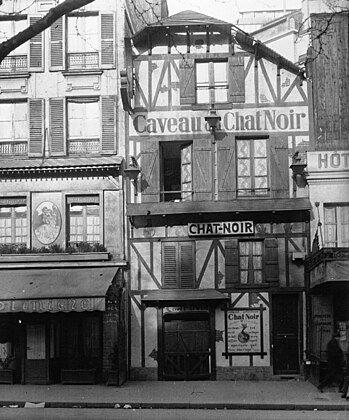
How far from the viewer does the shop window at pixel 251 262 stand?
21.2 meters

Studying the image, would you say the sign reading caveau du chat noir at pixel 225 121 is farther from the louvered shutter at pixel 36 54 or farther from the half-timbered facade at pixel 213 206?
the louvered shutter at pixel 36 54

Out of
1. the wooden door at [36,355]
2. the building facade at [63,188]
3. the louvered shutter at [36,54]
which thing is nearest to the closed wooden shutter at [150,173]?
the building facade at [63,188]

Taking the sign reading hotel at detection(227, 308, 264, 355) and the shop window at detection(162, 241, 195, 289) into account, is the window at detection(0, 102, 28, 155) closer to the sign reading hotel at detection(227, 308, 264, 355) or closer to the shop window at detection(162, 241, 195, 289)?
the shop window at detection(162, 241, 195, 289)

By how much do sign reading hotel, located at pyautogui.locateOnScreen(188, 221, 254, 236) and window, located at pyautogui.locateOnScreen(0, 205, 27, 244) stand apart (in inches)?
200

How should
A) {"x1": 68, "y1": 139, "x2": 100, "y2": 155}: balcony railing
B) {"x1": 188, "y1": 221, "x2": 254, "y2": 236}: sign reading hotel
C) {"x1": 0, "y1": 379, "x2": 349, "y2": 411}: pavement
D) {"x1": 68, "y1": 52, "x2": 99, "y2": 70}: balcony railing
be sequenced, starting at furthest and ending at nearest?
{"x1": 68, "y1": 52, "x2": 99, "y2": 70}: balcony railing < {"x1": 68, "y1": 139, "x2": 100, "y2": 155}: balcony railing < {"x1": 188, "y1": 221, "x2": 254, "y2": 236}: sign reading hotel < {"x1": 0, "y1": 379, "x2": 349, "y2": 411}: pavement

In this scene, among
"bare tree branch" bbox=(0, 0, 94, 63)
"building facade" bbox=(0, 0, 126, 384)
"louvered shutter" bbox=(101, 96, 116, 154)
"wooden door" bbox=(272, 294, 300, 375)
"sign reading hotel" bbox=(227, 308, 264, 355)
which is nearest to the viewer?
"bare tree branch" bbox=(0, 0, 94, 63)

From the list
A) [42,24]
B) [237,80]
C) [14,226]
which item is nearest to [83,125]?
[14,226]

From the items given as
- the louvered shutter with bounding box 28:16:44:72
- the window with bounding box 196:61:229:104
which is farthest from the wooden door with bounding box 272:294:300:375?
the louvered shutter with bounding box 28:16:44:72

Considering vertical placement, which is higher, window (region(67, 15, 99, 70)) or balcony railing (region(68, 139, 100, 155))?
window (region(67, 15, 99, 70))

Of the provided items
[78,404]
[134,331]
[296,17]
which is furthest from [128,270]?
[296,17]

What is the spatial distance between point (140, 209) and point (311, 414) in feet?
27.0

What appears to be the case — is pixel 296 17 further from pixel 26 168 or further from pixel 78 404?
pixel 78 404

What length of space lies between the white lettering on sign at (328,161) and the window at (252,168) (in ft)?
4.61

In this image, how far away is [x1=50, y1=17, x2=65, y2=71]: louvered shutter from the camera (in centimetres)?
2197
